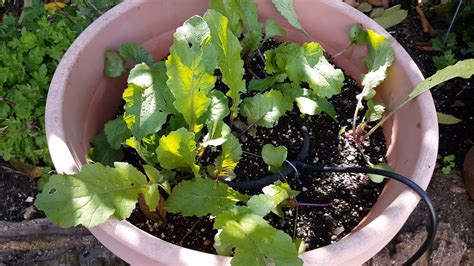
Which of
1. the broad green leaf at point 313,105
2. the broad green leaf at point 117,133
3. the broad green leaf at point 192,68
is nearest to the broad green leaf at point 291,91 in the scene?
the broad green leaf at point 313,105

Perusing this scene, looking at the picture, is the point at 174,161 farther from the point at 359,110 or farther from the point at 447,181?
the point at 447,181

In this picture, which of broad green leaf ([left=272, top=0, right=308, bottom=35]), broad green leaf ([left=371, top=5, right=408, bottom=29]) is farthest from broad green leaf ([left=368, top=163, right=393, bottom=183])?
broad green leaf ([left=371, top=5, right=408, bottom=29])

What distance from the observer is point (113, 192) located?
93 cm

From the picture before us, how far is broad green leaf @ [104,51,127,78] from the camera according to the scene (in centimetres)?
114

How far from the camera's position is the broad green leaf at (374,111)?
1.17 meters

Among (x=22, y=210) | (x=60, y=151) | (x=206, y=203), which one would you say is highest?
(x=60, y=151)

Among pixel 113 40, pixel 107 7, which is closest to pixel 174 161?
pixel 113 40

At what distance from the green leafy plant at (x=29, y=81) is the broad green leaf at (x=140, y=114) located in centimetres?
46

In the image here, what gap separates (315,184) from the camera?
1155 millimetres

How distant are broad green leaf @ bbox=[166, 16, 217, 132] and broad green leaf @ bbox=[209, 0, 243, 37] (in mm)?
177

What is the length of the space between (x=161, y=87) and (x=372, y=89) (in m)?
0.44

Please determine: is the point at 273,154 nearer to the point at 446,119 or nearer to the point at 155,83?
the point at 155,83

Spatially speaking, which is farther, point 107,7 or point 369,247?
point 107,7

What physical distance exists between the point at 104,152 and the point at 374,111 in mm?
559
